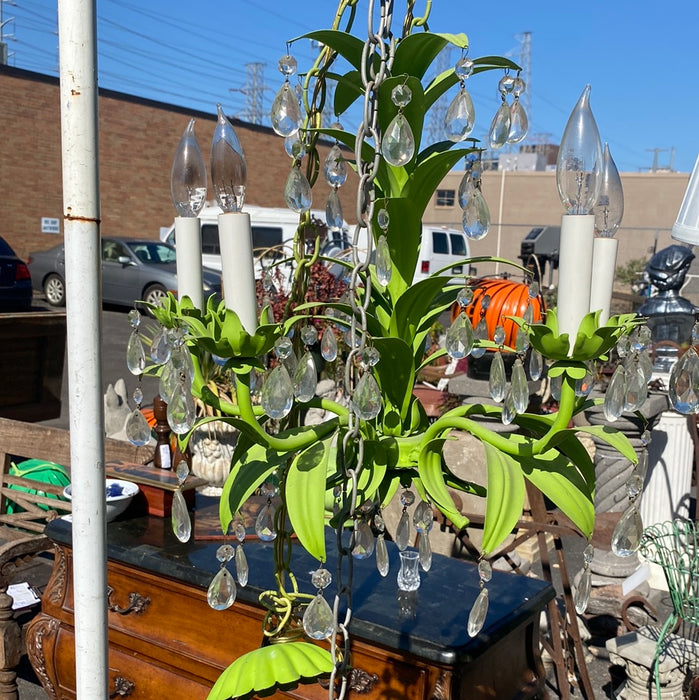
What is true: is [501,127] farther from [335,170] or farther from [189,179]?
[189,179]

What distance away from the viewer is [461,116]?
0.94 m

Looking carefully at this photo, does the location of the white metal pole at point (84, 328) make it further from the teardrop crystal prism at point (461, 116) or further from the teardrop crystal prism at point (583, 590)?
the teardrop crystal prism at point (583, 590)

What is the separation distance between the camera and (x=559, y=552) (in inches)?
120

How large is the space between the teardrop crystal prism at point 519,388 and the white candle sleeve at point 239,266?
0.33m

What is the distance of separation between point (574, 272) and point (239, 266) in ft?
1.34

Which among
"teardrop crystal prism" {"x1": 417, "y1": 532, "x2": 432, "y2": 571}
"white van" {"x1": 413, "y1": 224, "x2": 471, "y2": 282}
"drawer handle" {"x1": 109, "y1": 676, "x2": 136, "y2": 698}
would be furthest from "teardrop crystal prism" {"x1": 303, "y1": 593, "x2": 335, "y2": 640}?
"white van" {"x1": 413, "y1": 224, "x2": 471, "y2": 282}

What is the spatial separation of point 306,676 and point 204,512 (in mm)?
2062

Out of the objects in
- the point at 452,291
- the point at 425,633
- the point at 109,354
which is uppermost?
the point at 452,291

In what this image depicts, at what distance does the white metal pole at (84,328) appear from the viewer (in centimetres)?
104

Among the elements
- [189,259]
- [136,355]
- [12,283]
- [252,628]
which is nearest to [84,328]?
[136,355]

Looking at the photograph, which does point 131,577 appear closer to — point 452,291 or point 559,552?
point 559,552

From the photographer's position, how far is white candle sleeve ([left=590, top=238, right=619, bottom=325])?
3.46ft

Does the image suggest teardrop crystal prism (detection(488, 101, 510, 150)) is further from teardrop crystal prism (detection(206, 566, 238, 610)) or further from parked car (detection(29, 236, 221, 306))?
parked car (detection(29, 236, 221, 306))

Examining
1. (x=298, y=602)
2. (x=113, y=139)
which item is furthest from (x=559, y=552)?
(x=113, y=139)
